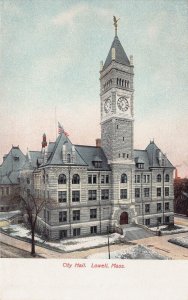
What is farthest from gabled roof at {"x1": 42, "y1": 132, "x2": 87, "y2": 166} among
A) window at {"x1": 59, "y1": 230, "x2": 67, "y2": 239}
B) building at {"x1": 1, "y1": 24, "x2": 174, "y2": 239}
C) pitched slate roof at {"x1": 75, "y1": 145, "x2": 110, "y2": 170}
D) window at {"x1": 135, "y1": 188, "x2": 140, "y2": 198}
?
window at {"x1": 135, "y1": 188, "x2": 140, "y2": 198}

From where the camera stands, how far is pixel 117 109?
13.0 meters

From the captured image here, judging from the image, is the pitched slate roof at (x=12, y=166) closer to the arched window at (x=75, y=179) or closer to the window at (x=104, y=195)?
the arched window at (x=75, y=179)

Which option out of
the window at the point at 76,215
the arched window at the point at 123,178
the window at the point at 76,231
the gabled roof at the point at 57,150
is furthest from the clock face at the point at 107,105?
the window at the point at 76,231

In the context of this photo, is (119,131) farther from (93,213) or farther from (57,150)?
(93,213)

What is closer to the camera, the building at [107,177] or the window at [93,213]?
the building at [107,177]

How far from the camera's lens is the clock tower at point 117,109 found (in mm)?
12281

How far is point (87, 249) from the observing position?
30.7ft

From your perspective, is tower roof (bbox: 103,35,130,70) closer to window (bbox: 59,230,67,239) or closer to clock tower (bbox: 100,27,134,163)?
clock tower (bbox: 100,27,134,163)

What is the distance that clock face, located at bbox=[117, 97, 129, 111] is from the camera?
12766 mm

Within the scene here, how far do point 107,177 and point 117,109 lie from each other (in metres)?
4.27

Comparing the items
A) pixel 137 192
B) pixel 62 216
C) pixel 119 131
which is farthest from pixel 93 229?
pixel 119 131
